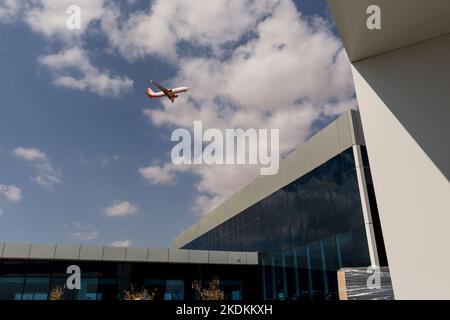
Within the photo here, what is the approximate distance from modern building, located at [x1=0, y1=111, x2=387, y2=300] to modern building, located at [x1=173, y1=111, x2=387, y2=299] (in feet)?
0.15

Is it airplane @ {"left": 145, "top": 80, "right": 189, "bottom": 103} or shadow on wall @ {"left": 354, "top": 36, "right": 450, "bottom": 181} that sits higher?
airplane @ {"left": 145, "top": 80, "right": 189, "bottom": 103}

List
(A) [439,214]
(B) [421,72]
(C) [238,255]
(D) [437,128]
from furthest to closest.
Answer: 1. (C) [238,255]
2. (B) [421,72]
3. (D) [437,128]
4. (A) [439,214]

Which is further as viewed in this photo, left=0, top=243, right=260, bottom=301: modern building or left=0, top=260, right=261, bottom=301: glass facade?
left=0, top=260, right=261, bottom=301: glass facade

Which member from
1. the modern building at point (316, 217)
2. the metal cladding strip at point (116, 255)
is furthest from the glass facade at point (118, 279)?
the modern building at point (316, 217)

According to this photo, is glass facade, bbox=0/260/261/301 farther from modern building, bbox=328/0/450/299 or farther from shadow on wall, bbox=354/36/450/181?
shadow on wall, bbox=354/36/450/181

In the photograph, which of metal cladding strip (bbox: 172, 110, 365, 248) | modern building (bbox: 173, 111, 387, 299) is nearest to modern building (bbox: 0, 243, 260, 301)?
modern building (bbox: 173, 111, 387, 299)

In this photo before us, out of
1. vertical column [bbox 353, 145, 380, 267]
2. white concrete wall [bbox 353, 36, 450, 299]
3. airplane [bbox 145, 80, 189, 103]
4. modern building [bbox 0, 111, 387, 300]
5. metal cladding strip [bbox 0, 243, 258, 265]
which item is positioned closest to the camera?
white concrete wall [bbox 353, 36, 450, 299]

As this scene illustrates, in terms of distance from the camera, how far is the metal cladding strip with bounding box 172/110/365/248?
15891 millimetres

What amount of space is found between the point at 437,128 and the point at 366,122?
66 centimetres

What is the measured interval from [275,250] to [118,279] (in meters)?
10.4

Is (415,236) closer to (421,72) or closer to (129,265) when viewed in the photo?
(421,72)

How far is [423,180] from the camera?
10.3 feet
